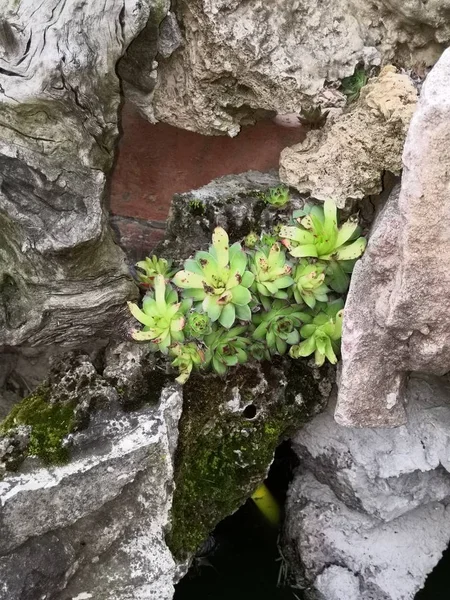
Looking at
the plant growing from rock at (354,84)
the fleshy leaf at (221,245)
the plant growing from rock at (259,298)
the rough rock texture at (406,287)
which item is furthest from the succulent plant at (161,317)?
the plant growing from rock at (354,84)

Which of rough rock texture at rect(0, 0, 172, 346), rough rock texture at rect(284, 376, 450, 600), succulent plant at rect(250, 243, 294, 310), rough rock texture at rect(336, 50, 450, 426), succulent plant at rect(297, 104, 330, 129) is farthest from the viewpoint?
rough rock texture at rect(284, 376, 450, 600)

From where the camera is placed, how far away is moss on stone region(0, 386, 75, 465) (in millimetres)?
1249

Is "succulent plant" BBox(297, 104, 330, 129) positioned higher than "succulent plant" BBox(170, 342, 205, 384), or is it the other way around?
"succulent plant" BBox(297, 104, 330, 129)

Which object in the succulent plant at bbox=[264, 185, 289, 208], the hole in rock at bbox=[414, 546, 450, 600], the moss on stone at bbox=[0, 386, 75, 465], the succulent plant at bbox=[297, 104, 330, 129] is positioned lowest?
the hole in rock at bbox=[414, 546, 450, 600]

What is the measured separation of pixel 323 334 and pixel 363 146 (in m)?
0.40

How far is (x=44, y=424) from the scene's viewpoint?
129 cm

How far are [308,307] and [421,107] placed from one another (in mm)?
510

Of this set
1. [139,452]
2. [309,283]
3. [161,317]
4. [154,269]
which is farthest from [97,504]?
[309,283]

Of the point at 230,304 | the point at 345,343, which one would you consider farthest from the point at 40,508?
the point at 345,343

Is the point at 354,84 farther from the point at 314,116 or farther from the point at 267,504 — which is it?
the point at 267,504

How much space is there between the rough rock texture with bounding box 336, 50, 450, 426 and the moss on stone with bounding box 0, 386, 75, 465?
1.86ft

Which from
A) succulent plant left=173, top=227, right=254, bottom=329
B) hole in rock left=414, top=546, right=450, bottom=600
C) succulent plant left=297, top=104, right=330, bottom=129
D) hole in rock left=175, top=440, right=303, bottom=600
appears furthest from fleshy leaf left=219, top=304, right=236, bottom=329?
hole in rock left=414, top=546, right=450, bottom=600

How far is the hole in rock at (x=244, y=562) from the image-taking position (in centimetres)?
173

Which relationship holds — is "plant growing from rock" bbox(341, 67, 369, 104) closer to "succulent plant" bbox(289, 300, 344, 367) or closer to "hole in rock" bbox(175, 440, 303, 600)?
"succulent plant" bbox(289, 300, 344, 367)
